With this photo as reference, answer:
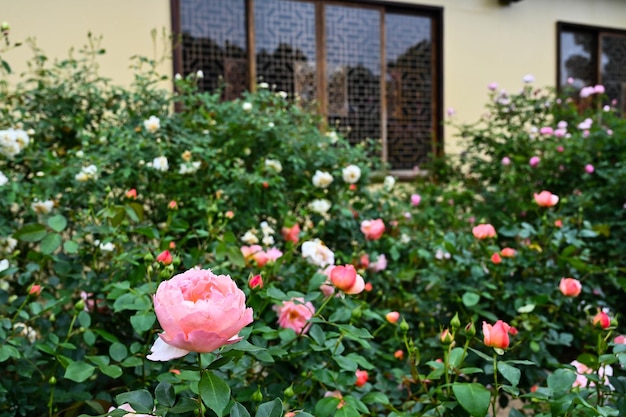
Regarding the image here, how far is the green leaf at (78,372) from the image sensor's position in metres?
0.92

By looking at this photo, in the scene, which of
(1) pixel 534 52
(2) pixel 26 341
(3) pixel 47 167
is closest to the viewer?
(2) pixel 26 341

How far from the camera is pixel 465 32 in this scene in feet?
15.9

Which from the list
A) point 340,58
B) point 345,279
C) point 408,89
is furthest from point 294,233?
point 408,89

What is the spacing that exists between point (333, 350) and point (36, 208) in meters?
1.02

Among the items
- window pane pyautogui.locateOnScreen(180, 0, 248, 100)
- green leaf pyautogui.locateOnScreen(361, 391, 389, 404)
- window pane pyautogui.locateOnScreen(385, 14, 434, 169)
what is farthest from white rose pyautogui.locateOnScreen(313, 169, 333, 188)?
window pane pyautogui.locateOnScreen(385, 14, 434, 169)

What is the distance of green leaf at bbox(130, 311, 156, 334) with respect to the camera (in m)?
0.91

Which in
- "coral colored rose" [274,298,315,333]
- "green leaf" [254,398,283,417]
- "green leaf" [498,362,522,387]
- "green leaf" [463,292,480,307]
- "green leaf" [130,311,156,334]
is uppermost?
"green leaf" [130,311,156,334]

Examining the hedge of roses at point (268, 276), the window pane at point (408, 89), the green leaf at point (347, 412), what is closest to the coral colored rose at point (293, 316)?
the hedge of roses at point (268, 276)

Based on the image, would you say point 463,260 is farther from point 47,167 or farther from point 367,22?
point 367,22

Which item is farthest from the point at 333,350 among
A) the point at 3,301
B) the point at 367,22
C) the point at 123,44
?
the point at 367,22

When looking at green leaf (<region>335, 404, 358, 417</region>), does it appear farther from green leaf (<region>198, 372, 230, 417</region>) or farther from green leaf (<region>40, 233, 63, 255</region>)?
green leaf (<region>40, 233, 63, 255</region>)

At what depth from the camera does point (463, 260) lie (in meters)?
1.60

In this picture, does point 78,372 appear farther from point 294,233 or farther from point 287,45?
point 287,45

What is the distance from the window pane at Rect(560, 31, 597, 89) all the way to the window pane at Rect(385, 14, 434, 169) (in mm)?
1387
